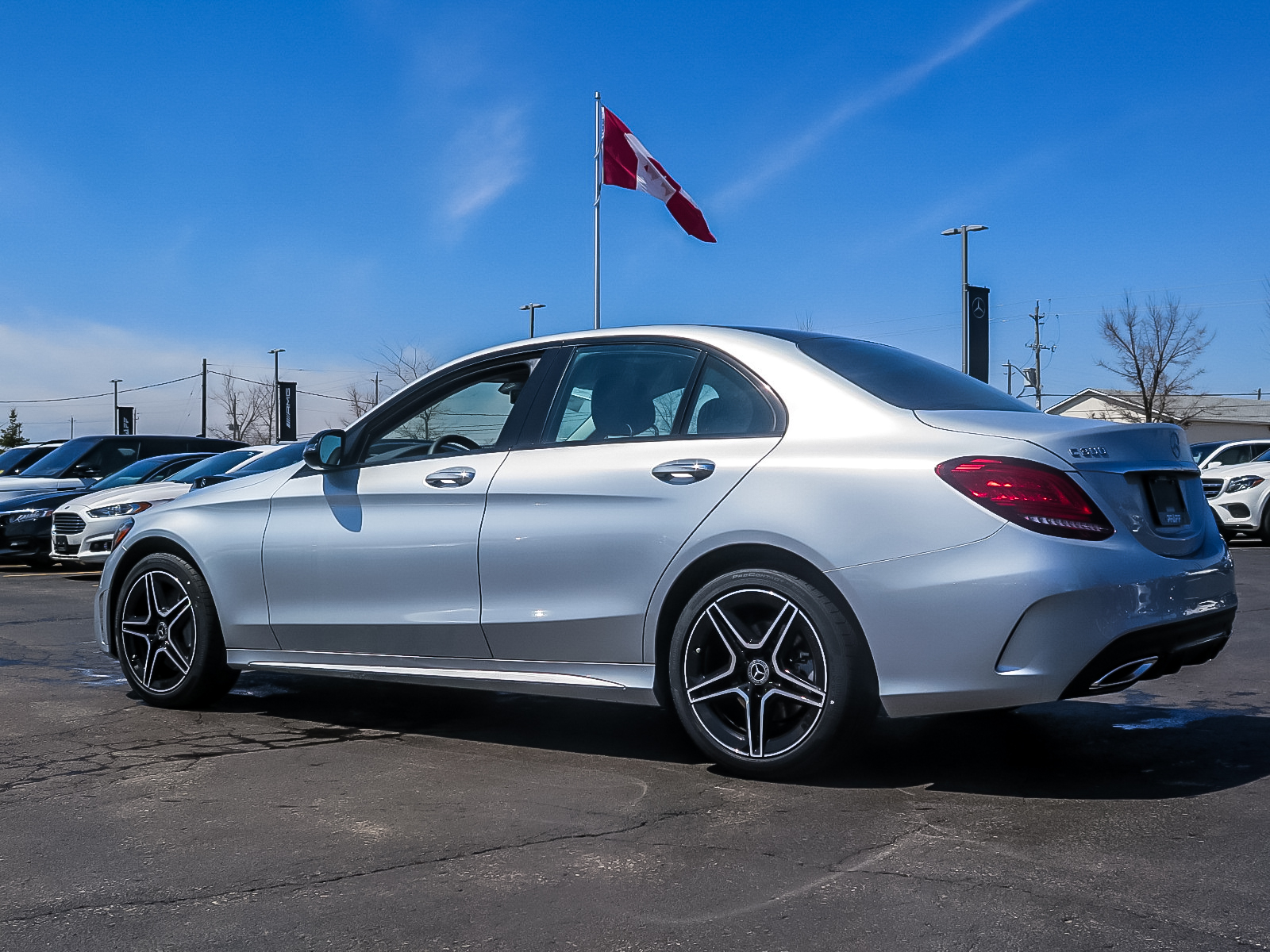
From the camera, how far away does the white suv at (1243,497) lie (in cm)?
1722

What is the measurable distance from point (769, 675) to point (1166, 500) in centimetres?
145

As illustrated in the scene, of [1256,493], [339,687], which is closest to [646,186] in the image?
[1256,493]

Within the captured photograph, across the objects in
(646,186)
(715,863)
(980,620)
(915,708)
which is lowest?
(715,863)

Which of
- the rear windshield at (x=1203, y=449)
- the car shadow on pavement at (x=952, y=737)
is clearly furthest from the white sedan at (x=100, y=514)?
the rear windshield at (x=1203, y=449)

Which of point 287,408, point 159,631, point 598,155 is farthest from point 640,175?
point 287,408

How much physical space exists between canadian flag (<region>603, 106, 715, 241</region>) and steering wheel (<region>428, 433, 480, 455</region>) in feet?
59.3

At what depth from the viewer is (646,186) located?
23.0 meters

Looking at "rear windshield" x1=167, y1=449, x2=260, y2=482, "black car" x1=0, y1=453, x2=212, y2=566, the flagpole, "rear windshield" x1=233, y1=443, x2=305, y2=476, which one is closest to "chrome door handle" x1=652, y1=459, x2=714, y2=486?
"rear windshield" x1=233, y1=443, x2=305, y2=476

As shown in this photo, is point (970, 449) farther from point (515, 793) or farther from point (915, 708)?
point (515, 793)

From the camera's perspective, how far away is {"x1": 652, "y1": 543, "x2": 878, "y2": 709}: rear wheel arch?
408 cm

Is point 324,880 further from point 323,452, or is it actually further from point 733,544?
point 323,452

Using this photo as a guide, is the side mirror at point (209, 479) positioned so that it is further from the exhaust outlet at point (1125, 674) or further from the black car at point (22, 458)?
the exhaust outlet at point (1125, 674)

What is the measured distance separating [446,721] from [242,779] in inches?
48.8

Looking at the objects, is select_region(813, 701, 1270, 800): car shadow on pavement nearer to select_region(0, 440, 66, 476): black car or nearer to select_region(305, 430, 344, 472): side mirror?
select_region(305, 430, 344, 472): side mirror
